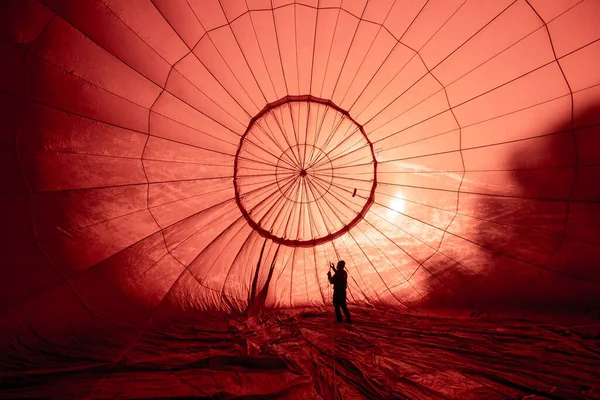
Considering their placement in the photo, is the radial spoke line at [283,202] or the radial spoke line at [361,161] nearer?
the radial spoke line at [361,161]

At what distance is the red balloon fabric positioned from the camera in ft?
6.71

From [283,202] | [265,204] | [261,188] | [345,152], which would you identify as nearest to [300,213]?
[283,202]

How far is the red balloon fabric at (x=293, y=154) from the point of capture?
2045 mm

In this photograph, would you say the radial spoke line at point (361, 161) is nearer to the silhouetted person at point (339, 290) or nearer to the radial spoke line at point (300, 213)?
the radial spoke line at point (300, 213)

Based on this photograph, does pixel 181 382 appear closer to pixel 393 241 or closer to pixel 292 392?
pixel 292 392

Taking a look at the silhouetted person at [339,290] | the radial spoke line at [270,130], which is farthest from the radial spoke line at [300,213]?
the silhouetted person at [339,290]

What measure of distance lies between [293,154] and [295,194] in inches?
15.1

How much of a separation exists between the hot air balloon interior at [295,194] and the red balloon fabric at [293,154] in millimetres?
13

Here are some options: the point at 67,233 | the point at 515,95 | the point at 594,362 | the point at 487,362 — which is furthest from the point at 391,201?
the point at 67,233

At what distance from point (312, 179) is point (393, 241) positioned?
92 cm

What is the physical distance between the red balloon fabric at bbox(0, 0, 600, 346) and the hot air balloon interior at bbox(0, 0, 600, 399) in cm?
1

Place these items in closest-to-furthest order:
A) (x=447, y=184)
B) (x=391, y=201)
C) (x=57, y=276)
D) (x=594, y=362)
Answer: (x=594, y=362)
(x=57, y=276)
(x=447, y=184)
(x=391, y=201)

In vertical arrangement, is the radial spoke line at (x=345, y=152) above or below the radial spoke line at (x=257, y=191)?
above

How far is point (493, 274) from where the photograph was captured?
2709mm
